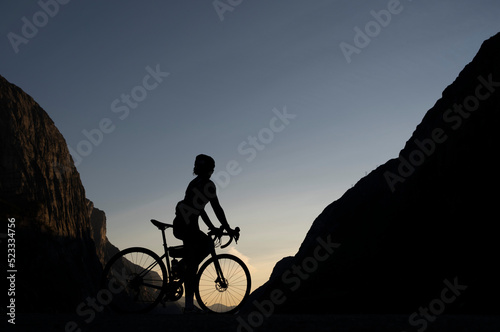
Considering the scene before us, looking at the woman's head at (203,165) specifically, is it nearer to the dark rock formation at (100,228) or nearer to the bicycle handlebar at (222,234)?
the bicycle handlebar at (222,234)

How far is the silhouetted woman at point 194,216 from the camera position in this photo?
A: 742 cm

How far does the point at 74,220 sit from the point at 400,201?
3018 inches

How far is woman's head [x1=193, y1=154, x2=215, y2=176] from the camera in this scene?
7434 millimetres

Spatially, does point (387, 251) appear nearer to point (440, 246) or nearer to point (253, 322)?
point (440, 246)

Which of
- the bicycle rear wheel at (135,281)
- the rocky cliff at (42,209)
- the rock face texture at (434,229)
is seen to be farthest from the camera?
the rocky cliff at (42,209)

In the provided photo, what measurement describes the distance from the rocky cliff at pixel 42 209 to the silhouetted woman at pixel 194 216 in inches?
1953

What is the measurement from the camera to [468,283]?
10.7 meters

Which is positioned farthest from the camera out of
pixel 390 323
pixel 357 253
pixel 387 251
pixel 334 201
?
pixel 334 201

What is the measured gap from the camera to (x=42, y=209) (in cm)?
7019

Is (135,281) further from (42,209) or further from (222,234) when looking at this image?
(42,209)

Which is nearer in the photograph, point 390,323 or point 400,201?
point 390,323

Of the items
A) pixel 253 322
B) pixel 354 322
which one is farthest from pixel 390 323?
pixel 253 322

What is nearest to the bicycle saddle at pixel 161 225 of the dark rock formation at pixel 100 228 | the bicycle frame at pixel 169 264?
the bicycle frame at pixel 169 264

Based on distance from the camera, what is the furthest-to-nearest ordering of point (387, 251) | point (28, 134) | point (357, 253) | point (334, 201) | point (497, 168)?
point (28, 134), point (334, 201), point (357, 253), point (387, 251), point (497, 168)
